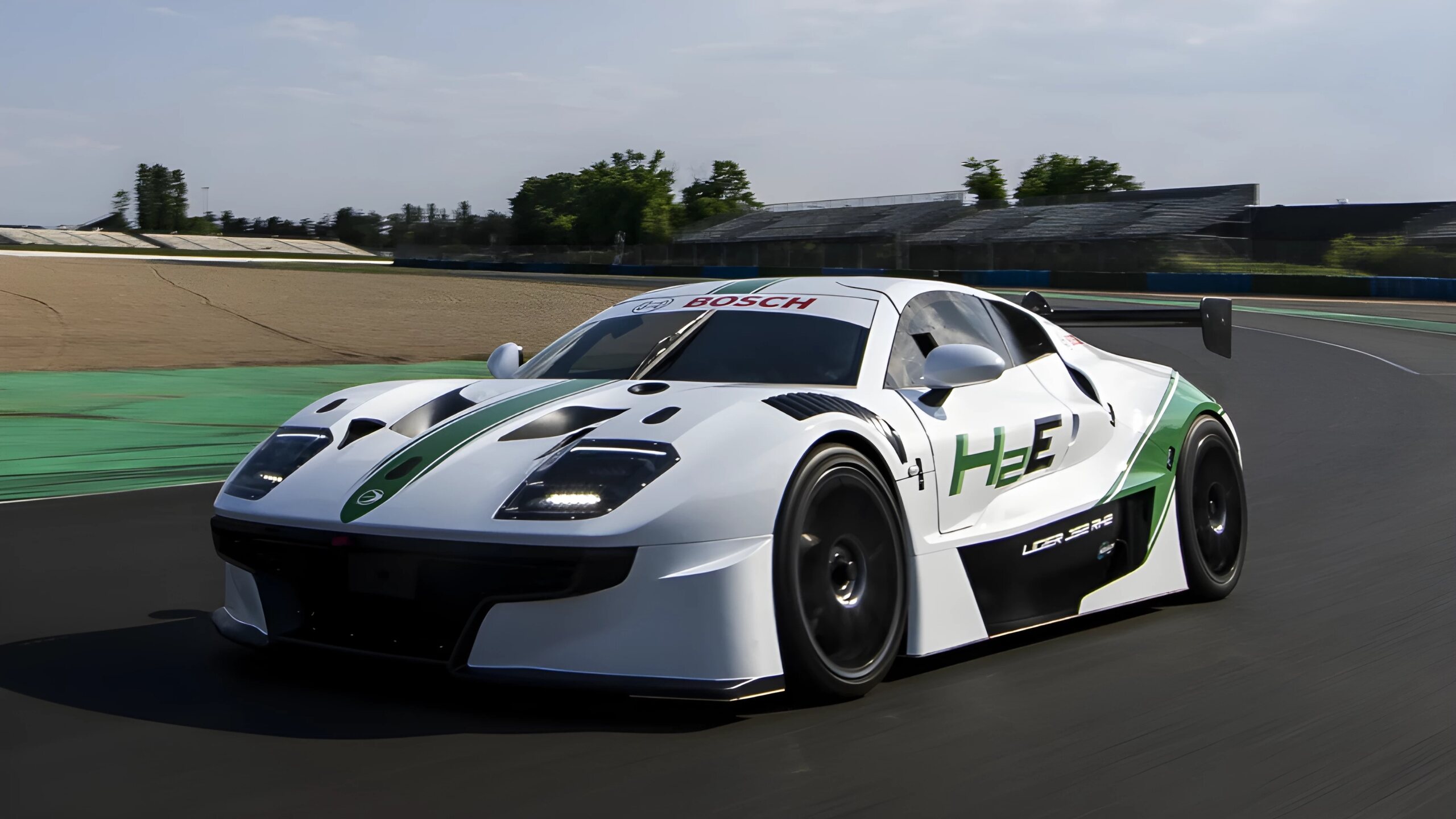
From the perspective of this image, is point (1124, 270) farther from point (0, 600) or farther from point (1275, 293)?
point (0, 600)

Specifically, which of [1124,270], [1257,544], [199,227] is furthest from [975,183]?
[1257,544]

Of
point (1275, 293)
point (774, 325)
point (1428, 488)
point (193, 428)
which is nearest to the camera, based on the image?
point (774, 325)

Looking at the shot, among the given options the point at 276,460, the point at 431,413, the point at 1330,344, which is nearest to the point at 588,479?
the point at 431,413

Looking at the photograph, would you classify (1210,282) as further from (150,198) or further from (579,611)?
(150,198)

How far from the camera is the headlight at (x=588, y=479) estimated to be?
359cm

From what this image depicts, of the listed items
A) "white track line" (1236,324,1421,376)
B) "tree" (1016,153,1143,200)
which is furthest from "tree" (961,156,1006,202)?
"white track line" (1236,324,1421,376)

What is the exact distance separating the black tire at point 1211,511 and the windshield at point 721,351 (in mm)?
1663

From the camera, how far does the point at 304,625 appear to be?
392 cm

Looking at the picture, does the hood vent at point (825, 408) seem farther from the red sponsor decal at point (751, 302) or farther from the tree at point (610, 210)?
the tree at point (610, 210)

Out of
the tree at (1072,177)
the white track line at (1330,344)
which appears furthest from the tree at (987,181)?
the white track line at (1330,344)

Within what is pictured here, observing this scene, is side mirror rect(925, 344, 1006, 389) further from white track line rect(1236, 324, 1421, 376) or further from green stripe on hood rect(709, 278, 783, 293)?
white track line rect(1236, 324, 1421, 376)

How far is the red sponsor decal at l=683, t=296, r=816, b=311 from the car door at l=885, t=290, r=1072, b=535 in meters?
0.35

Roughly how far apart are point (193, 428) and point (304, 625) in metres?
7.98

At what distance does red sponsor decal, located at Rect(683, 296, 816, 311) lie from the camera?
489 centimetres
